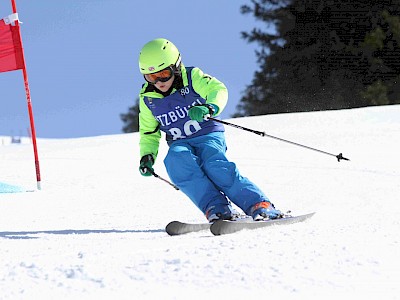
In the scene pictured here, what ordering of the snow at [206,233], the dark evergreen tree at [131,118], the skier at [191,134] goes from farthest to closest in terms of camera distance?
the dark evergreen tree at [131,118]
the skier at [191,134]
the snow at [206,233]

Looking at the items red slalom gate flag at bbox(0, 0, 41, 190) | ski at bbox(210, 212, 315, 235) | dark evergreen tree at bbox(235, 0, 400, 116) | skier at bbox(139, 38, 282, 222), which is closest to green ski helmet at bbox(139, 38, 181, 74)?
skier at bbox(139, 38, 282, 222)

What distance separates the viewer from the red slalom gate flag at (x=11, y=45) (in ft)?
23.3

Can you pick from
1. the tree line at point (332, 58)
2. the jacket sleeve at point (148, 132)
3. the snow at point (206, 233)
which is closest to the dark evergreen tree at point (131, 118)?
the tree line at point (332, 58)

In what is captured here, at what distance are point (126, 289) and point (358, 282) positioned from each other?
0.70 m

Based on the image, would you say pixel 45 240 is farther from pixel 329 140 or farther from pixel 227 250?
pixel 329 140

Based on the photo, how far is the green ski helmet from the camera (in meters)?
3.98

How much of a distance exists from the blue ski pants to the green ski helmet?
0.47 metres

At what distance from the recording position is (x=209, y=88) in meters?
4.16

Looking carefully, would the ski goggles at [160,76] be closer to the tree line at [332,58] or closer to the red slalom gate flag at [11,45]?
the red slalom gate flag at [11,45]

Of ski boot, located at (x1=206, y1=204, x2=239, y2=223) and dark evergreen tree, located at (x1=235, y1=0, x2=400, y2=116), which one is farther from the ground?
dark evergreen tree, located at (x1=235, y1=0, x2=400, y2=116)

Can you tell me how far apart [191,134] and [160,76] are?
1.28ft

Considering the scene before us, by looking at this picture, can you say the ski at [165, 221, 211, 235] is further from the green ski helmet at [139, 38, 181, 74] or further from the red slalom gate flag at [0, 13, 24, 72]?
the red slalom gate flag at [0, 13, 24, 72]

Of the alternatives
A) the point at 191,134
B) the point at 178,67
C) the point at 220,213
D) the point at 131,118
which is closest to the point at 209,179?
the point at 220,213

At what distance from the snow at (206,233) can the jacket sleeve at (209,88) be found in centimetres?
84
